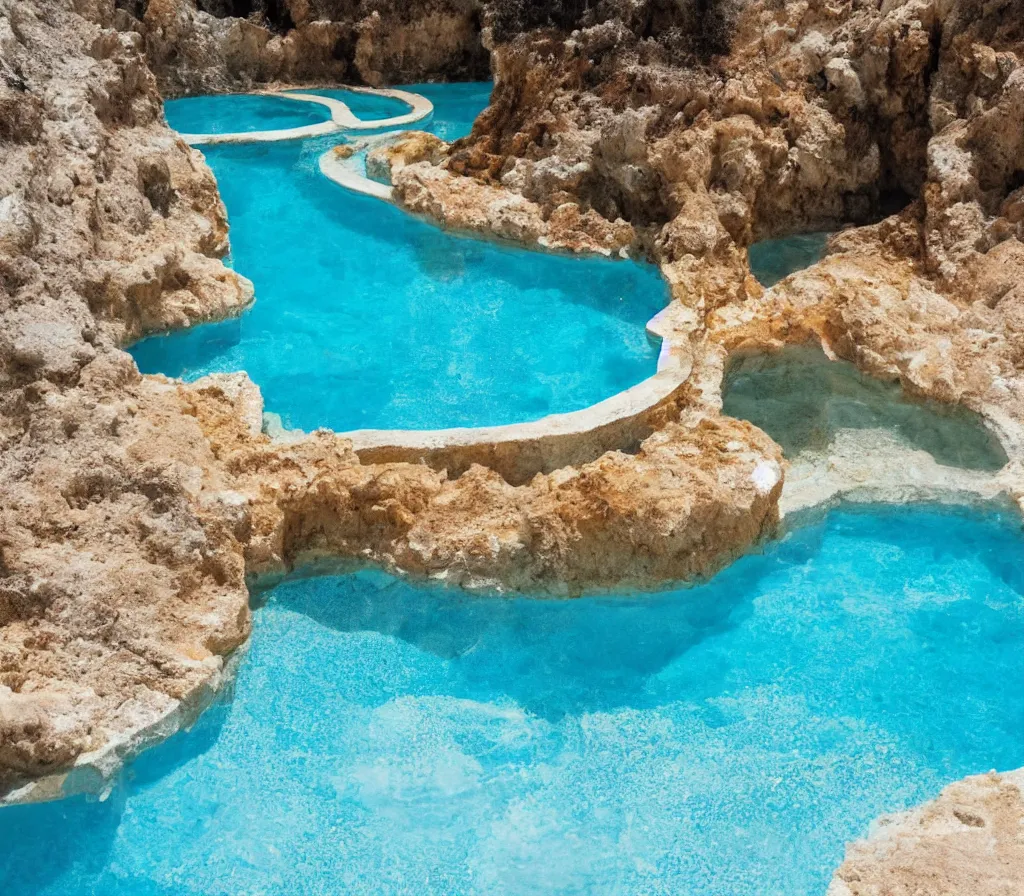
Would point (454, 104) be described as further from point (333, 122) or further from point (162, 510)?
point (162, 510)

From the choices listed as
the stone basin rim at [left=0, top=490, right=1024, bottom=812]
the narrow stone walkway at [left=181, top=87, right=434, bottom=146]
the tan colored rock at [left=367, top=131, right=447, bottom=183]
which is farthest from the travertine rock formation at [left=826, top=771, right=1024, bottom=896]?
the narrow stone walkway at [left=181, top=87, right=434, bottom=146]

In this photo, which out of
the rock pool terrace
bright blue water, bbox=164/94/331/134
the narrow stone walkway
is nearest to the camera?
the rock pool terrace

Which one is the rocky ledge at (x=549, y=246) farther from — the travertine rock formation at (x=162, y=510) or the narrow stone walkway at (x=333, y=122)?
the narrow stone walkway at (x=333, y=122)

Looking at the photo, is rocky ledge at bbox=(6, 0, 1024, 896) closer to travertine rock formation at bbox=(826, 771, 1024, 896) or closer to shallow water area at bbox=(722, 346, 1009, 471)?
travertine rock formation at bbox=(826, 771, 1024, 896)

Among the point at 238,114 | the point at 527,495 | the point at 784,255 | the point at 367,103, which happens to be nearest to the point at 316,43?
the point at 367,103

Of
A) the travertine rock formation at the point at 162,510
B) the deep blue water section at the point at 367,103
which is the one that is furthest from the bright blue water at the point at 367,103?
the travertine rock formation at the point at 162,510

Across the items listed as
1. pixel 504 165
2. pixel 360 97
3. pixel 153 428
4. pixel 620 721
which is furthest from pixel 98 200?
pixel 360 97
